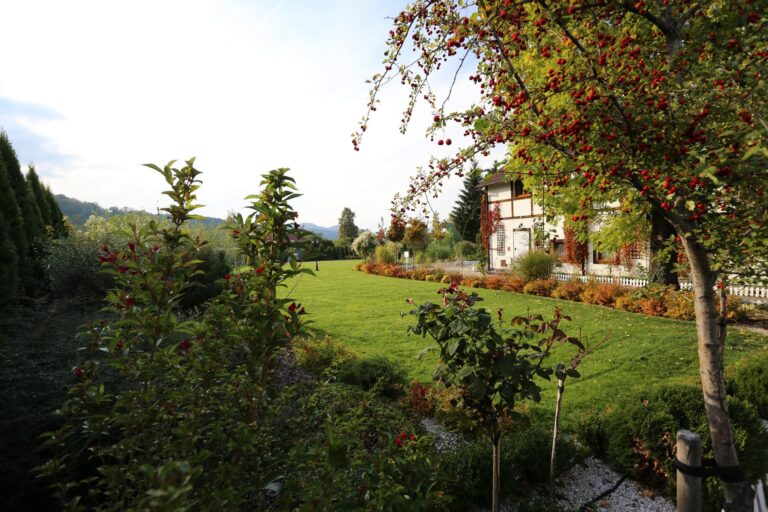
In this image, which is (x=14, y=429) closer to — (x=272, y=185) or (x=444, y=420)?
(x=272, y=185)

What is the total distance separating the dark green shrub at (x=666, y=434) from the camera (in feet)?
10.9

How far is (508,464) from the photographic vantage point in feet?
11.7

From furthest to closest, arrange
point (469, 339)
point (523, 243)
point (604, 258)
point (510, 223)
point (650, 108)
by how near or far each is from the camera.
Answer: point (510, 223)
point (523, 243)
point (604, 258)
point (469, 339)
point (650, 108)

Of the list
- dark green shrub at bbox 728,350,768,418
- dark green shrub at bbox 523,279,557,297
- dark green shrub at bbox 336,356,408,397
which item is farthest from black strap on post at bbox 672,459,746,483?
dark green shrub at bbox 523,279,557,297

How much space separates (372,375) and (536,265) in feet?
39.3

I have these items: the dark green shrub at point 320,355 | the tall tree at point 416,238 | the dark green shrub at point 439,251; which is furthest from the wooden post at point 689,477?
the dark green shrub at point 439,251

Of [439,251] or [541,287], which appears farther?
[439,251]

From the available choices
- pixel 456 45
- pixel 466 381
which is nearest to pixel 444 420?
pixel 466 381

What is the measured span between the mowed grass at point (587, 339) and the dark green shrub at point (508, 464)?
1.06 m

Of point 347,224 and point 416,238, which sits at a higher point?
point 347,224

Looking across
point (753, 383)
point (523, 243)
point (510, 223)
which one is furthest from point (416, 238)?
point (753, 383)

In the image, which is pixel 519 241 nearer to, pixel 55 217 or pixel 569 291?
pixel 569 291

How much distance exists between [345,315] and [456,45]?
1036cm

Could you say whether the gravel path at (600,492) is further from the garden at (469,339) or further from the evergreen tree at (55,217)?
the evergreen tree at (55,217)
